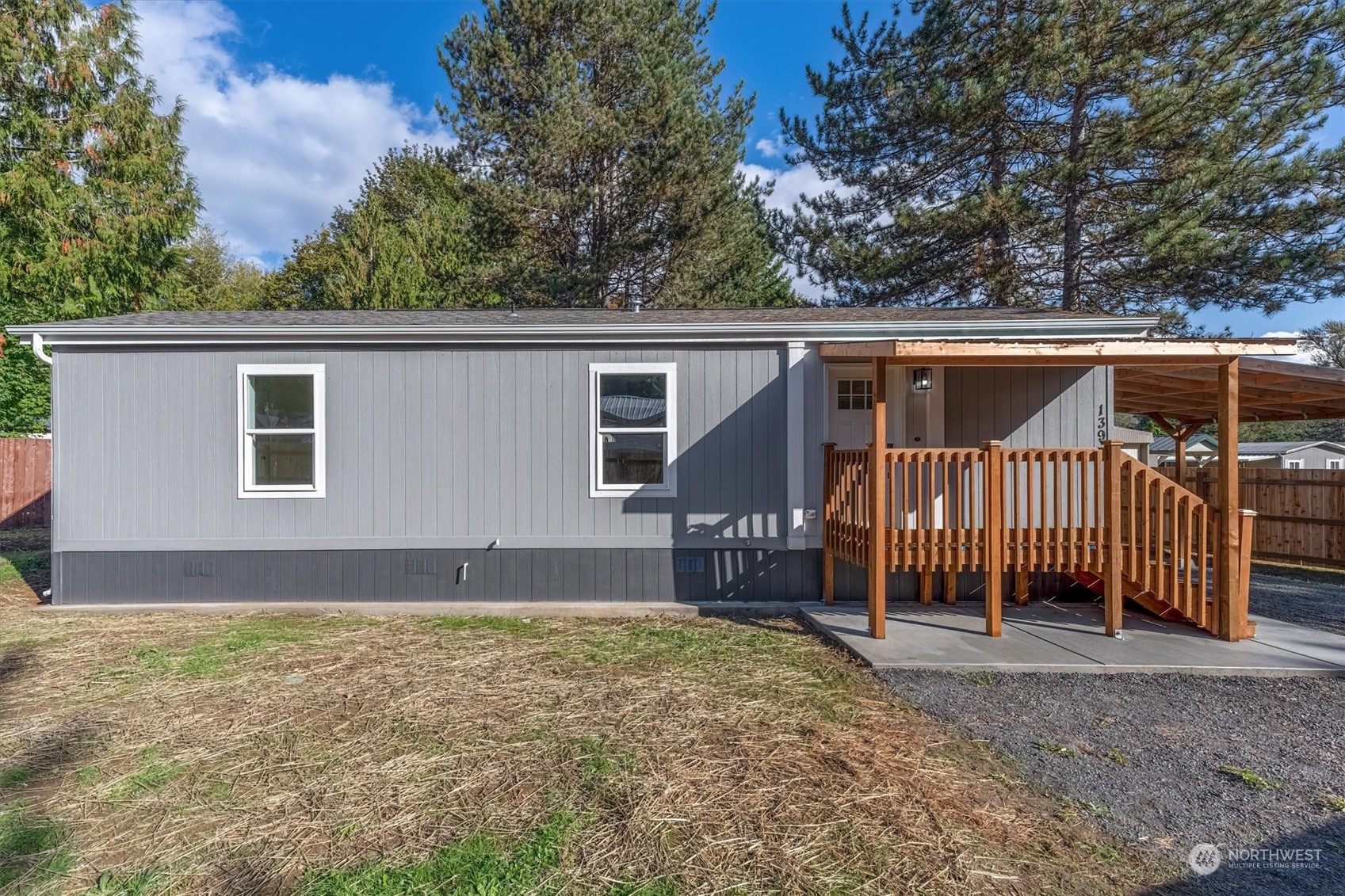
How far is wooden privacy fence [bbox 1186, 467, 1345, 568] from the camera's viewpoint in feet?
29.3

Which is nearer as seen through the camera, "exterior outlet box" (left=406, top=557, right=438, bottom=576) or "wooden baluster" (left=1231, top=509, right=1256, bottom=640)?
"wooden baluster" (left=1231, top=509, right=1256, bottom=640)

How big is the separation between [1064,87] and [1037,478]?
26.4 ft

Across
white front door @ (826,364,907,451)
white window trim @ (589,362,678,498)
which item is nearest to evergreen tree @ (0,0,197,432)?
white window trim @ (589,362,678,498)

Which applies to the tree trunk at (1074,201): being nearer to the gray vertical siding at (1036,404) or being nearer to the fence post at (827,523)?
the gray vertical siding at (1036,404)

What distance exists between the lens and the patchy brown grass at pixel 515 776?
2.19 meters

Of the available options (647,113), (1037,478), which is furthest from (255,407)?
(647,113)

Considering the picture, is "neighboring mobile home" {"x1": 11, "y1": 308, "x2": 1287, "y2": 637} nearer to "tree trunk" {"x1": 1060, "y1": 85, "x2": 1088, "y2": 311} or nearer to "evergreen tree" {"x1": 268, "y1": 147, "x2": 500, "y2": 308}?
"tree trunk" {"x1": 1060, "y1": 85, "x2": 1088, "y2": 311}

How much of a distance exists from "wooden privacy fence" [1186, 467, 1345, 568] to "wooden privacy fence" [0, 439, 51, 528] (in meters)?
19.4

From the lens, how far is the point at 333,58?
15.8 metres

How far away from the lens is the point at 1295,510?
9414 millimetres

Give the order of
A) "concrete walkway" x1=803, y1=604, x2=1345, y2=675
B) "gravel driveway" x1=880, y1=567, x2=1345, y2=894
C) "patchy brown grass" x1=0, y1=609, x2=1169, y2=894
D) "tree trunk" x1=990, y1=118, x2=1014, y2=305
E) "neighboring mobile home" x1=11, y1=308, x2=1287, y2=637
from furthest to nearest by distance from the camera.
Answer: "tree trunk" x1=990, y1=118, x2=1014, y2=305, "neighboring mobile home" x1=11, y1=308, x2=1287, y2=637, "concrete walkway" x1=803, y1=604, x2=1345, y2=675, "gravel driveway" x1=880, y1=567, x2=1345, y2=894, "patchy brown grass" x1=0, y1=609, x2=1169, y2=894

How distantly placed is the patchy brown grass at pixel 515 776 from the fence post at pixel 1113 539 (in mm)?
2121

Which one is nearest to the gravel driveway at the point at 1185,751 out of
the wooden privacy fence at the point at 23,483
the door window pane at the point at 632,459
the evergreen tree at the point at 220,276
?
the door window pane at the point at 632,459

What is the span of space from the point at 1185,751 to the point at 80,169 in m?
17.8
